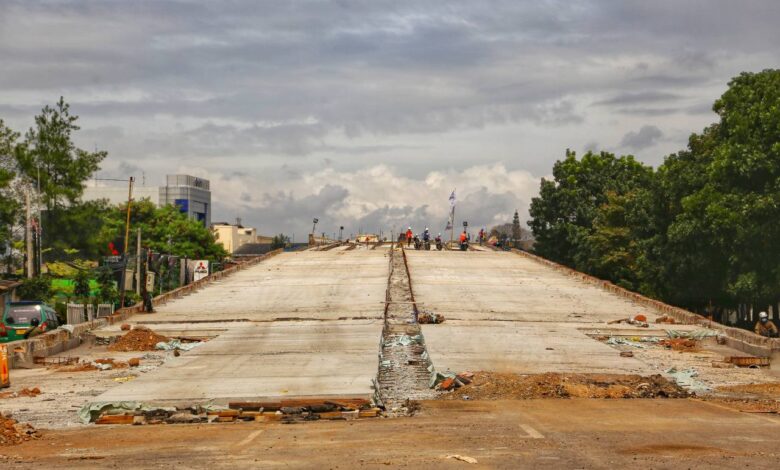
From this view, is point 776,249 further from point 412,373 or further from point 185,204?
point 185,204

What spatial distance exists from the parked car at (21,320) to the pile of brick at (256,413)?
17863mm

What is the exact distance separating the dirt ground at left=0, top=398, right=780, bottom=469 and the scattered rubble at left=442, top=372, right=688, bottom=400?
96.2 inches

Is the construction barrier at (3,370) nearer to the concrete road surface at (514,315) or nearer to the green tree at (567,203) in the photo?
the concrete road surface at (514,315)

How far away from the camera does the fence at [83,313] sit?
46.3 m

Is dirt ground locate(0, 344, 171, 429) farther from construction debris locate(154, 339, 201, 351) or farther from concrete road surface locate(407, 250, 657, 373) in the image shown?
concrete road surface locate(407, 250, 657, 373)

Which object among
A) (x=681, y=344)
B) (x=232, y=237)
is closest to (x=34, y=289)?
(x=681, y=344)

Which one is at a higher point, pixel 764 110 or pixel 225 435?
pixel 764 110

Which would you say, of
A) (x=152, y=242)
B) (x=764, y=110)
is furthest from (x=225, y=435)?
(x=152, y=242)

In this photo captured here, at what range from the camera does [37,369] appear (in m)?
32.1

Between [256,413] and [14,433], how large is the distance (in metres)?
4.78

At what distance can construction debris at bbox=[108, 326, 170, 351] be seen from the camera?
36.9m

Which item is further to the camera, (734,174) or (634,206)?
(634,206)

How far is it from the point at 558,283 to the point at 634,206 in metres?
7.97

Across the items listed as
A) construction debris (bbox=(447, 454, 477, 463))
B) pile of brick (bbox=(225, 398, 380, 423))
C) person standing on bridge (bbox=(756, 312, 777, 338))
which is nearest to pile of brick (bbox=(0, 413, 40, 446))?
pile of brick (bbox=(225, 398, 380, 423))
